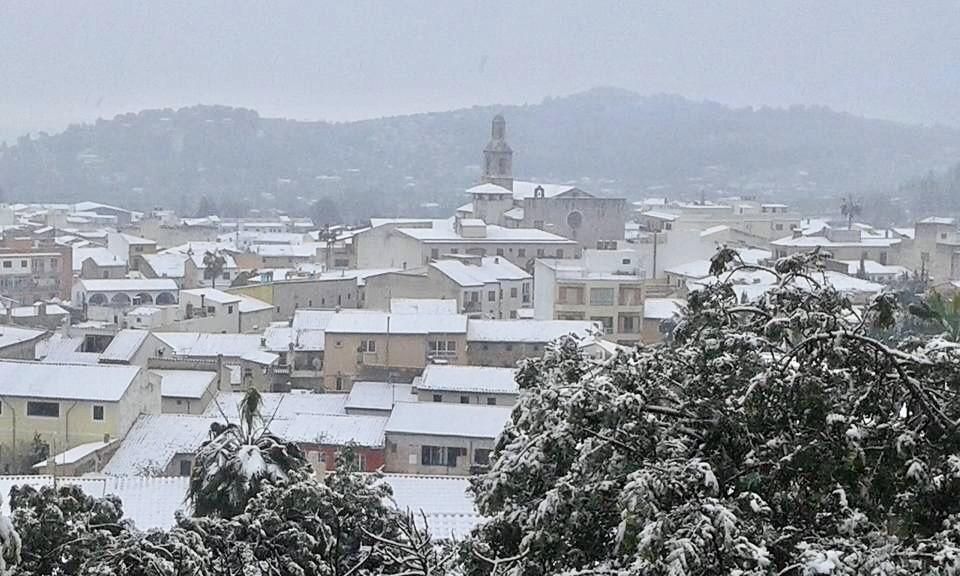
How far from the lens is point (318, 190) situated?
181625 mm

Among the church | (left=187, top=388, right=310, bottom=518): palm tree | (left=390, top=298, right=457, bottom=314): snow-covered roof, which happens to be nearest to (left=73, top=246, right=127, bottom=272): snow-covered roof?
the church

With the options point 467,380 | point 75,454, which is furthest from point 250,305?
point 75,454

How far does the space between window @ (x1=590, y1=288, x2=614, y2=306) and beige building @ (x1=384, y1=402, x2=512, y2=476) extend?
13807mm

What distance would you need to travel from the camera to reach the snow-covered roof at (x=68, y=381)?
77.3ft

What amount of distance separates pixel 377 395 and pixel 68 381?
698 cm

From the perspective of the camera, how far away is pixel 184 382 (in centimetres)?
2778

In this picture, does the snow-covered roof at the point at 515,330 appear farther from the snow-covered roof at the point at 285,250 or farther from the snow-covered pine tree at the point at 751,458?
the snow-covered roof at the point at 285,250

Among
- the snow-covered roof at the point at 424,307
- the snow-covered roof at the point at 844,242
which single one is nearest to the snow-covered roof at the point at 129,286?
the snow-covered roof at the point at 424,307

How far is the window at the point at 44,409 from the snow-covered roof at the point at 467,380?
745cm

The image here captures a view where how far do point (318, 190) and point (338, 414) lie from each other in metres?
158

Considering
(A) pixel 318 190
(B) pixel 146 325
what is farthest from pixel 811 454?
(A) pixel 318 190

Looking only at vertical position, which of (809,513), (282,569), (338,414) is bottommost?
(338,414)

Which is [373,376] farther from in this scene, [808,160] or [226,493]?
[808,160]

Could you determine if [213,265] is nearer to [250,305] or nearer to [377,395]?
[250,305]
